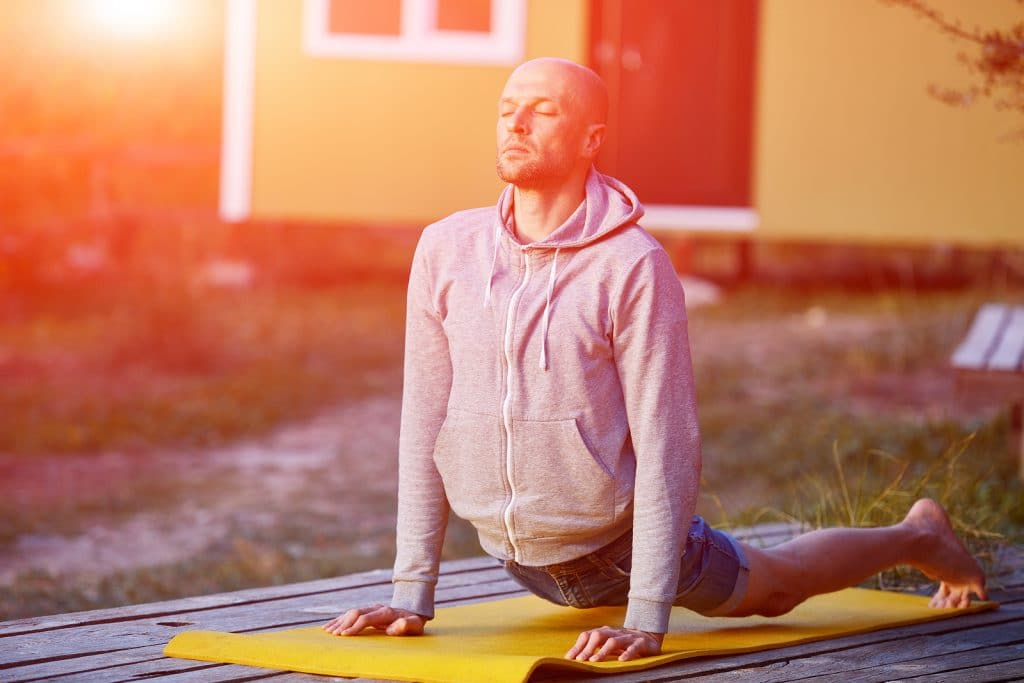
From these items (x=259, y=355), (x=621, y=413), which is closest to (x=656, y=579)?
(x=621, y=413)

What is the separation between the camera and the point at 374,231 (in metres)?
15.5

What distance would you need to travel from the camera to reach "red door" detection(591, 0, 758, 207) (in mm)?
12719

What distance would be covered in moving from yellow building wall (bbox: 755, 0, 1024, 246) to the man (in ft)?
29.5

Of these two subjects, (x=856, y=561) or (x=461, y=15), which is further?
(x=461, y=15)

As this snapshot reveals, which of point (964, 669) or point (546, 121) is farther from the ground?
point (546, 121)

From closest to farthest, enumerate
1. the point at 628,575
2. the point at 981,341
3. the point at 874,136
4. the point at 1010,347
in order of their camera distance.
A: the point at 628,575, the point at 1010,347, the point at 981,341, the point at 874,136

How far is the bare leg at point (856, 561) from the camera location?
3656 millimetres

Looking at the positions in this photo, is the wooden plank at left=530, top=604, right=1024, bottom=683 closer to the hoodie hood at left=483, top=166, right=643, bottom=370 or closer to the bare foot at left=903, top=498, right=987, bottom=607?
the bare foot at left=903, top=498, right=987, bottom=607

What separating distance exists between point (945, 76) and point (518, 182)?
939cm

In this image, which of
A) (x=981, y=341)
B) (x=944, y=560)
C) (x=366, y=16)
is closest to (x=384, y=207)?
(x=366, y=16)

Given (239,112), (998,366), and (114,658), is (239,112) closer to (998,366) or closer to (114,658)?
(998,366)

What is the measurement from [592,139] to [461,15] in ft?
30.7

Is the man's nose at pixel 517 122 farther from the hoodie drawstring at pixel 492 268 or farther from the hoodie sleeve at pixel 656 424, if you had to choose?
the hoodie sleeve at pixel 656 424

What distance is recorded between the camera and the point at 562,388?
10.7 ft
